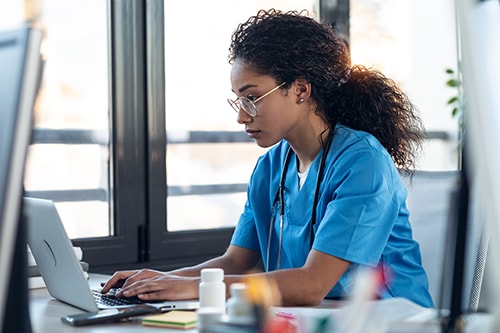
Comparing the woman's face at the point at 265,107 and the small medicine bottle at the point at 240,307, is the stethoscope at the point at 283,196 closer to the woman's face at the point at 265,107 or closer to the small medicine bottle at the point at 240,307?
the woman's face at the point at 265,107

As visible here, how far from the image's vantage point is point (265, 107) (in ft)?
6.25

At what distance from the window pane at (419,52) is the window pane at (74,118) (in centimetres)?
115

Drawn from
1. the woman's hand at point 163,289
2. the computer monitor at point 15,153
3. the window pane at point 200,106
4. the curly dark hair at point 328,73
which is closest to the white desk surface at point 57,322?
the woman's hand at point 163,289

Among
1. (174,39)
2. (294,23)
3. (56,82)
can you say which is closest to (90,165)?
(56,82)

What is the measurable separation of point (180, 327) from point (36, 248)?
0.45m

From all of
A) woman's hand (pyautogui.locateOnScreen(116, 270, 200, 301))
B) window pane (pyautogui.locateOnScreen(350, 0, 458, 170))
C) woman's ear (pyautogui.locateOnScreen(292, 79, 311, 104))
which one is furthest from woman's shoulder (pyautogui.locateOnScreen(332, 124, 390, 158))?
window pane (pyautogui.locateOnScreen(350, 0, 458, 170))

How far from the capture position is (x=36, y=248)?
163 centimetres

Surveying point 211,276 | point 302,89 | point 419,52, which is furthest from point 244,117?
point 419,52

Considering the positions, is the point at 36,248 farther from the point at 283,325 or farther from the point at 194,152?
the point at 194,152

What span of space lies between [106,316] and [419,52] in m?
2.94

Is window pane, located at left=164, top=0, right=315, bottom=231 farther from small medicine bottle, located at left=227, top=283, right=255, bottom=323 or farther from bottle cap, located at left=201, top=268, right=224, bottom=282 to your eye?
small medicine bottle, located at left=227, top=283, right=255, bottom=323

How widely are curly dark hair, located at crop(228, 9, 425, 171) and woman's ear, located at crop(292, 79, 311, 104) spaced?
1 cm

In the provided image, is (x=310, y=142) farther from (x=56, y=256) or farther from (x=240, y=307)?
(x=240, y=307)

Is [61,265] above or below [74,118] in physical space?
below
